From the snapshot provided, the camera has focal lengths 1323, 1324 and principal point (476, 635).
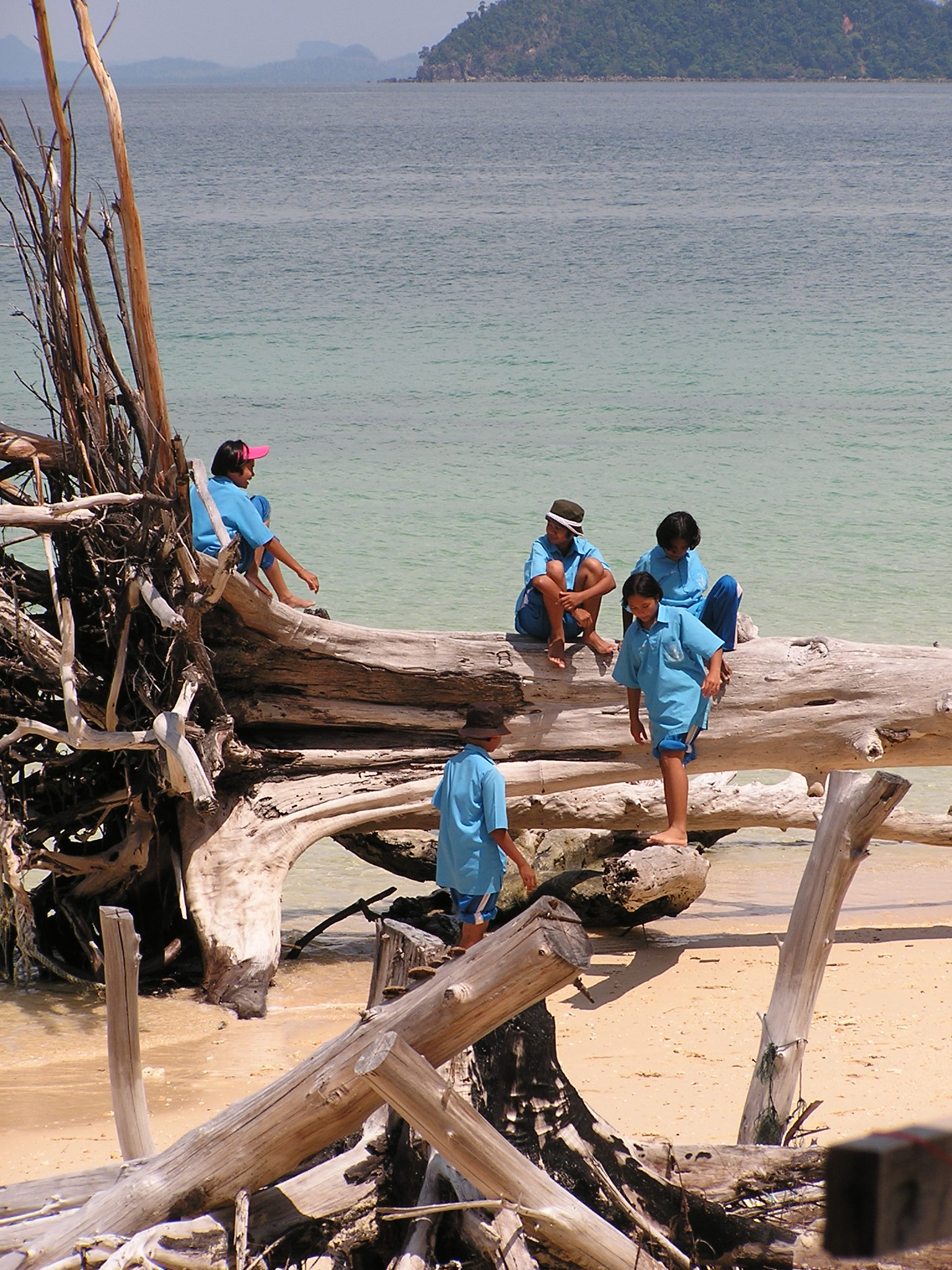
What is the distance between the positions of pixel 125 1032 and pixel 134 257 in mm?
3399

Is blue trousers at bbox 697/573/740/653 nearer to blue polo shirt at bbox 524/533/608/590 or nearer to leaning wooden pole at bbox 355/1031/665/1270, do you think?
blue polo shirt at bbox 524/533/608/590

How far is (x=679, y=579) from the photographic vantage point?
669 centimetres

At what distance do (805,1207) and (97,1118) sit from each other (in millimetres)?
2638

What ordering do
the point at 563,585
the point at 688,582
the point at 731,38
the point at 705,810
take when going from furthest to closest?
the point at 731,38 < the point at 705,810 < the point at 688,582 < the point at 563,585

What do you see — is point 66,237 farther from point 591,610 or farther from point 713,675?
point 713,675

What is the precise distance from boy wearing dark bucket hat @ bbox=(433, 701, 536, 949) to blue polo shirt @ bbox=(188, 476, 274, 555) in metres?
1.83

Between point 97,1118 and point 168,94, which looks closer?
point 97,1118

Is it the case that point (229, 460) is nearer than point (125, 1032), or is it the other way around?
point (125, 1032)

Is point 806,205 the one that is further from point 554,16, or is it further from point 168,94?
point 168,94

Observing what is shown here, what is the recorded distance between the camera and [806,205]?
5538cm

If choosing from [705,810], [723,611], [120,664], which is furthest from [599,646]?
[120,664]

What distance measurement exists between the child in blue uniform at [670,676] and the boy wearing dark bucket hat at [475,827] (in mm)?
1205

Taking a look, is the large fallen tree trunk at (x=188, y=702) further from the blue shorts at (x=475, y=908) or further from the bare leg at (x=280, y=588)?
the blue shorts at (x=475, y=908)

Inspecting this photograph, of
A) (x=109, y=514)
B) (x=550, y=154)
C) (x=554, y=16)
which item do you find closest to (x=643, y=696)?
(x=109, y=514)
